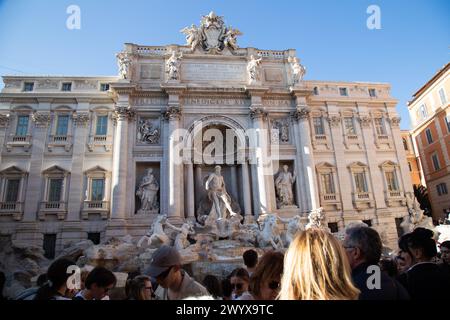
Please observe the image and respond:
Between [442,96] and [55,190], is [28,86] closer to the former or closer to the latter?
[55,190]

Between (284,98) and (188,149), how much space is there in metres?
8.00

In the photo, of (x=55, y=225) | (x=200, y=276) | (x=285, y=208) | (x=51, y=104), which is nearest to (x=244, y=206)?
(x=285, y=208)

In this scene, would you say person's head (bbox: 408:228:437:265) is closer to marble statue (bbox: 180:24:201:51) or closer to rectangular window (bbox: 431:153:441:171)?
marble statue (bbox: 180:24:201:51)

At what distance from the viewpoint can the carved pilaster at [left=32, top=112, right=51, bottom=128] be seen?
1858cm

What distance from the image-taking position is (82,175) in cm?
1784

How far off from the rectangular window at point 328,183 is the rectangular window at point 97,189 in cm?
1480

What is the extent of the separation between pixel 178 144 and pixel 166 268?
1521 centimetres

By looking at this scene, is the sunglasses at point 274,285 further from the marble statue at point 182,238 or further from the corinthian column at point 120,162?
the corinthian column at point 120,162

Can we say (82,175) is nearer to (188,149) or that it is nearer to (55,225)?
(55,225)

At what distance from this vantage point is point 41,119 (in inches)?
734

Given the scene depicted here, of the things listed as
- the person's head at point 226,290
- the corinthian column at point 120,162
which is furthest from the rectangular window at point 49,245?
the person's head at point 226,290

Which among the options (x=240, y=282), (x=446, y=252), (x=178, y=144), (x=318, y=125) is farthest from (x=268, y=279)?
(x=318, y=125)

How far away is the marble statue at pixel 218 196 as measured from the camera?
16656mm

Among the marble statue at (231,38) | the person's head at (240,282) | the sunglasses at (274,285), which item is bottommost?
the person's head at (240,282)
